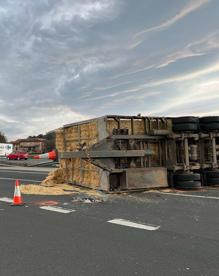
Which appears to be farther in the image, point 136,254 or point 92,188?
point 92,188

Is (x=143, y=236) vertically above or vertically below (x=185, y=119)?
below

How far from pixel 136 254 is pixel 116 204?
156 inches

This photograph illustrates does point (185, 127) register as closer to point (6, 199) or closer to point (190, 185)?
point (190, 185)

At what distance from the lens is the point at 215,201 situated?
29.2 feet

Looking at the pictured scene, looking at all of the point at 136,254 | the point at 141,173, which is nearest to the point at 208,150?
the point at 141,173

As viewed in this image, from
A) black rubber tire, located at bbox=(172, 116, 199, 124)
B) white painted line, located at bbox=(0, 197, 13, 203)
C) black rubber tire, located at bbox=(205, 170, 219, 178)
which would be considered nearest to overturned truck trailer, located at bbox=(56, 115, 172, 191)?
black rubber tire, located at bbox=(172, 116, 199, 124)

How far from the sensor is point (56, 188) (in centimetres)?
1185

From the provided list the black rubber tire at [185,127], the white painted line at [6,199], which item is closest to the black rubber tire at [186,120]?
the black rubber tire at [185,127]

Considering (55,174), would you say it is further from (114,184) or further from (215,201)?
(215,201)

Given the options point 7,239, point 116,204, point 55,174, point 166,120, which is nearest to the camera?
point 7,239

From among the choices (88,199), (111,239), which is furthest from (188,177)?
(111,239)

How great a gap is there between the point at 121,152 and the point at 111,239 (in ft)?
16.7

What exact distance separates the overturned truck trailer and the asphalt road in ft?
6.13

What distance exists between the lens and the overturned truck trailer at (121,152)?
10719 millimetres
